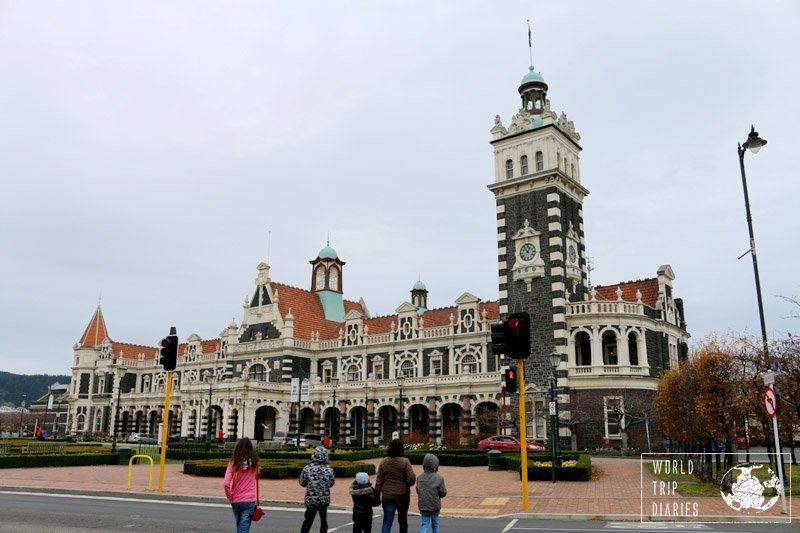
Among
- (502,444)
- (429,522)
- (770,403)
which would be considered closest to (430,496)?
(429,522)

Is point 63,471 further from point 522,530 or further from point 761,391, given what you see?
point 761,391

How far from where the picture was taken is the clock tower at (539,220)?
5125 cm

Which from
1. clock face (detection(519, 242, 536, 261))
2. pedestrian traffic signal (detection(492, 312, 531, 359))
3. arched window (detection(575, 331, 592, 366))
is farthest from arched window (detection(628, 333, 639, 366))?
pedestrian traffic signal (detection(492, 312, 531, 359))

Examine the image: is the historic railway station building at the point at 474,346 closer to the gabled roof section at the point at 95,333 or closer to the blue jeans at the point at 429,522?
the gabled roof section at the point at 95,333

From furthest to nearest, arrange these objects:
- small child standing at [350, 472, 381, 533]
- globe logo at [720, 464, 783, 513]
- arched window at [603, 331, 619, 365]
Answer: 1. arched window at [603, 331, 619, 365]
2. globe logo at [720, 464, 783, 513]
3. small child standing at [350, 472, 381, 533]

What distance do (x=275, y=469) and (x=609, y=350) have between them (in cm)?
3292

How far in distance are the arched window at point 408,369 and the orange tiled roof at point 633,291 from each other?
1866cm

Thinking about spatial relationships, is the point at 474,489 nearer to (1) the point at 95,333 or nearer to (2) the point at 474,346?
(2) the point at 474,346

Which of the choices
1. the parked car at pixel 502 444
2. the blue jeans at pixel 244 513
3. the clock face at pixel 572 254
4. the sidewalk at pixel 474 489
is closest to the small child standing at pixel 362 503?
the blue jeans at pixel 244 513

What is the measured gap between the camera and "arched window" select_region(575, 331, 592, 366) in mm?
52169

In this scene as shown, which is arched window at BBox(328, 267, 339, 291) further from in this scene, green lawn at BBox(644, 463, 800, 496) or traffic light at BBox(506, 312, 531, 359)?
traffic light at BBox(506, 312, 531, 359)

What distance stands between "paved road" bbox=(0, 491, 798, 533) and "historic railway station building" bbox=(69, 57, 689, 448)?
28.6 m

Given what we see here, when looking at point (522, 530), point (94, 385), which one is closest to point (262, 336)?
point (94, 385)

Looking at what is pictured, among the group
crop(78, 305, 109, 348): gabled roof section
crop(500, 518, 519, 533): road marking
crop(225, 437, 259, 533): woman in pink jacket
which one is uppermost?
crop(78, 305, 109, 348): gabled roof section
